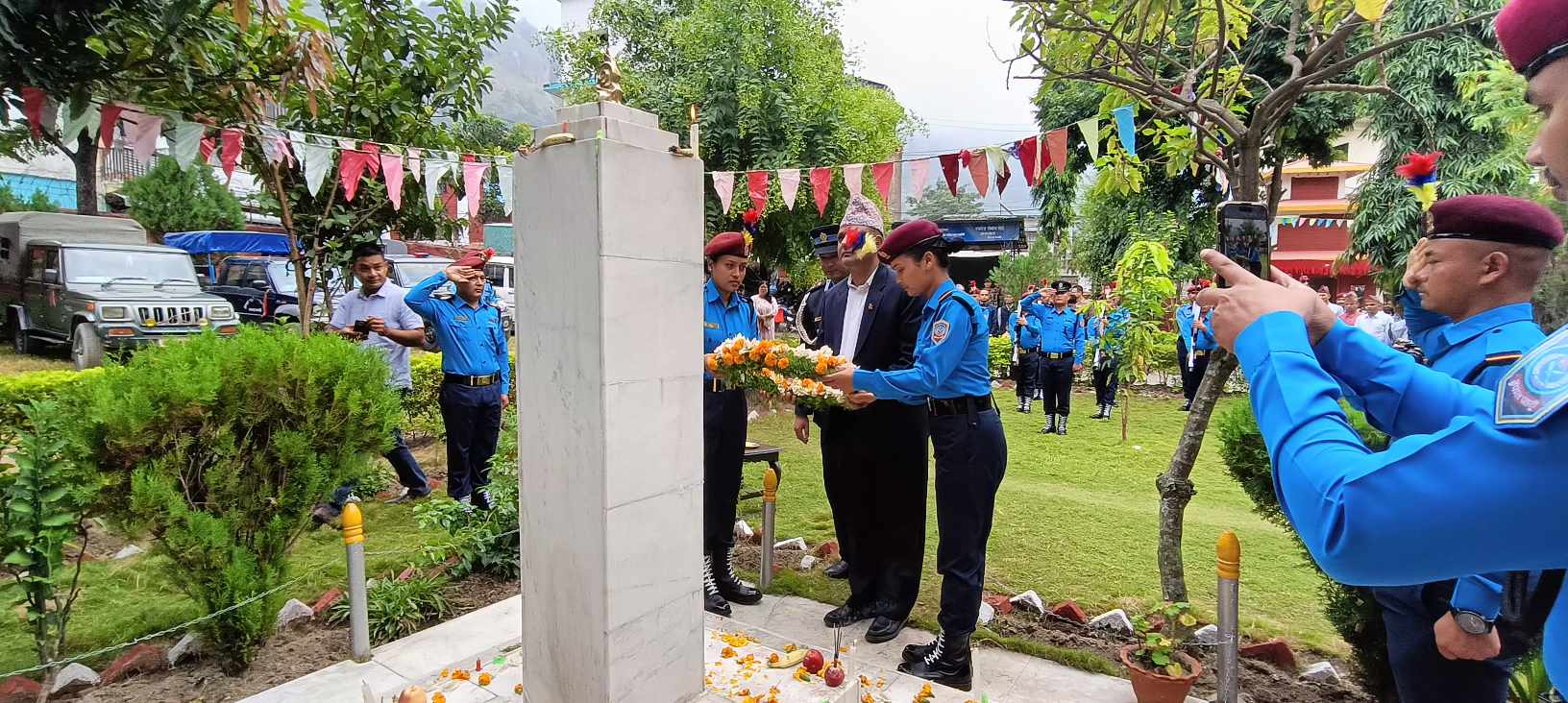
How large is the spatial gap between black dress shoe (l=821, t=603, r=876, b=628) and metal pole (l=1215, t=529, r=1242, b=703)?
68.4 inches

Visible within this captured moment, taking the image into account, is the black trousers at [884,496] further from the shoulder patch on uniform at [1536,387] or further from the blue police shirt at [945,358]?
the shoulder patch on uniform at [1536,387]

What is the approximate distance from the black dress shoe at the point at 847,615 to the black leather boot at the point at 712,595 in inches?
22.6

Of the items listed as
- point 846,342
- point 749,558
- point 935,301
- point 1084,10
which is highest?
point 1084,10

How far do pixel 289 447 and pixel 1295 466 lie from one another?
12.7 feet

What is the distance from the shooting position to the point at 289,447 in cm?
343

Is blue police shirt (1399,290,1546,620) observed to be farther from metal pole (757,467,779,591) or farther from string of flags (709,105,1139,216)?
metal pole (757,467,779,591)

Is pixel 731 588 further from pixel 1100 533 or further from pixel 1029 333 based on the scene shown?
pixel 1029 333

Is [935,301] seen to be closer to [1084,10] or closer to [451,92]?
[1084,10]

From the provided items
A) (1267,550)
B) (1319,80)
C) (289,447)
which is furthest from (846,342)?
(1267,550)

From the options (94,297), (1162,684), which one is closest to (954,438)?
(1162,684)

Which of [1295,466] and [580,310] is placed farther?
[580,310]

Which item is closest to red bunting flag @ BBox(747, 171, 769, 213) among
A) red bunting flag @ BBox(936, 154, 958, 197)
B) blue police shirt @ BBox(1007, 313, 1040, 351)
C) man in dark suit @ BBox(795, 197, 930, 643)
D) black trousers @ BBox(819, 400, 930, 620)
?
red bunting flag @ BBox(936, 154, 958, 197)

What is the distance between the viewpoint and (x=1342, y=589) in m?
3.00

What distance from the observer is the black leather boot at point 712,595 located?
4.17 metres
